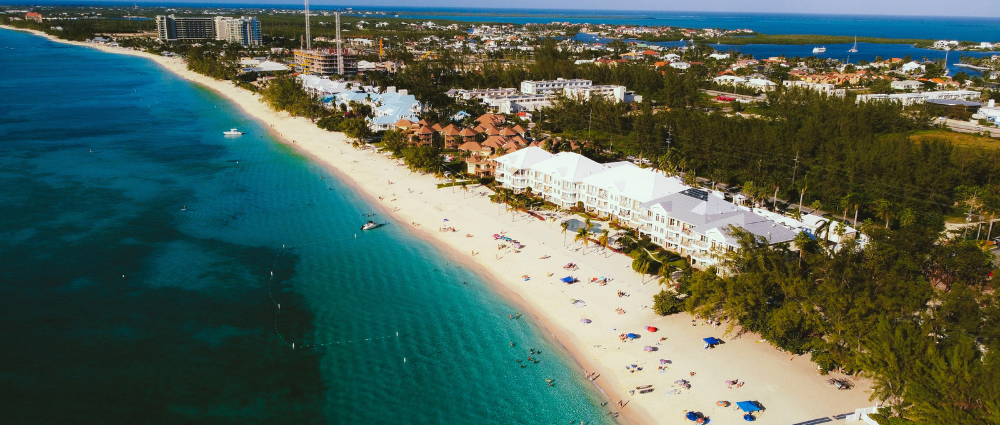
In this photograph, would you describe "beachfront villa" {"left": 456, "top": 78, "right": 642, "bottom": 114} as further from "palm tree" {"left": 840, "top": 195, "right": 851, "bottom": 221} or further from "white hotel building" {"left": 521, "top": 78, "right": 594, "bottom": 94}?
"palm tree" {"left": 840, "top": 195, "right": 851, "bottom": 221}

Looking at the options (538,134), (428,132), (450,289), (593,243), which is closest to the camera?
(450,289)

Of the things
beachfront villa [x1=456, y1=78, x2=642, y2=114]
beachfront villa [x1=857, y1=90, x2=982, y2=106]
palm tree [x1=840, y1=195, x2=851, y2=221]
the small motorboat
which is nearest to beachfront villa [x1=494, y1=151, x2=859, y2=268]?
palm tree [x1=840, y1=195, x2=851, y2=221]

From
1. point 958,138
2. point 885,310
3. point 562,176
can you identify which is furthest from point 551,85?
point 885,310

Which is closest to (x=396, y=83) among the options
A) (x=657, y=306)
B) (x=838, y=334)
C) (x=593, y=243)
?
(x=593, y=243)

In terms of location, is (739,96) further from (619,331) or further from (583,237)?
(619,331)

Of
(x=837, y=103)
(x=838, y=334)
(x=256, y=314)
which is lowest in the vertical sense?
(x=256, y=314)

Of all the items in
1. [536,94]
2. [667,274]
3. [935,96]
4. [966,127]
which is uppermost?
[935,96]

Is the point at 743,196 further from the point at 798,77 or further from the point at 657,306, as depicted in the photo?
the point at 798,77
